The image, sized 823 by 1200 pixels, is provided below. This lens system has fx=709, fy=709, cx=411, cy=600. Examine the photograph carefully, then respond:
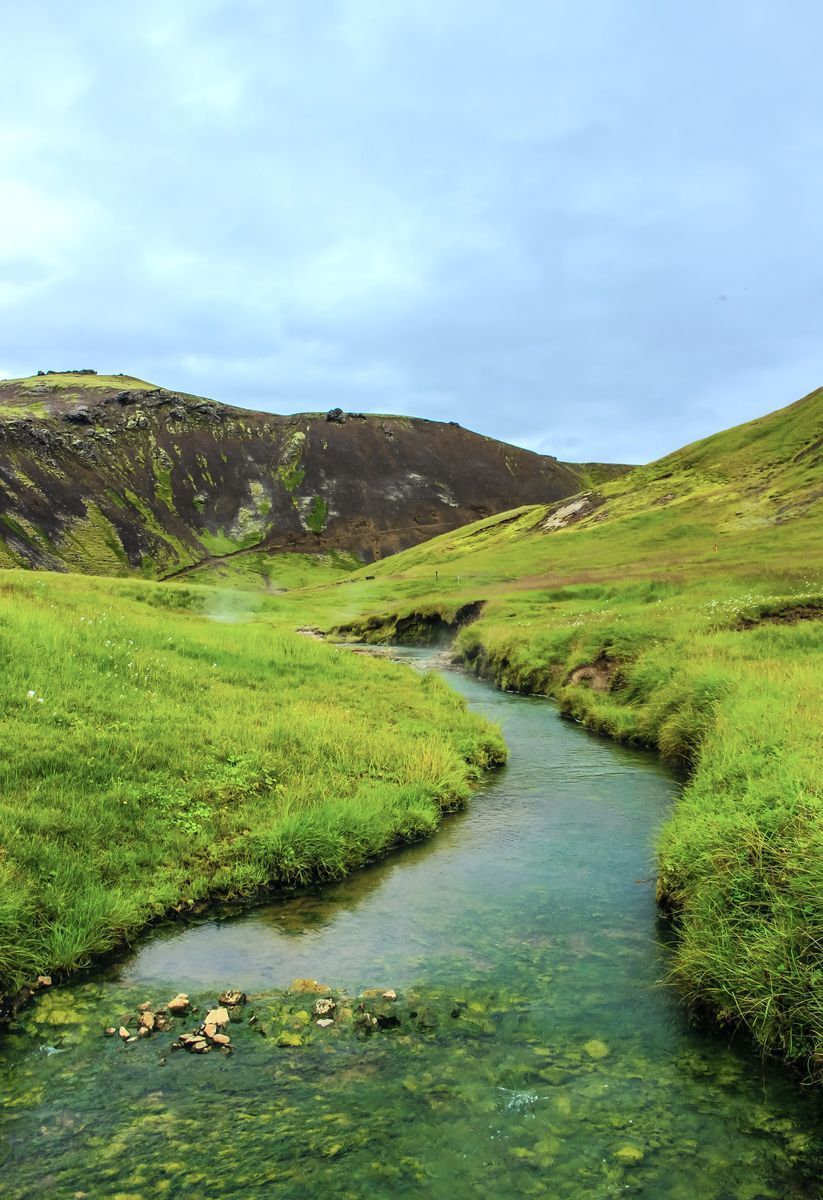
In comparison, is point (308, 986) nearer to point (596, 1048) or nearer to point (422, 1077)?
point (422, 1077)

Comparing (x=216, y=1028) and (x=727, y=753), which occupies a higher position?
(x=727, y=753)

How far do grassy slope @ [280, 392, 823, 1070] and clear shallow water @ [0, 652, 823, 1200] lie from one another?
101 centimetres

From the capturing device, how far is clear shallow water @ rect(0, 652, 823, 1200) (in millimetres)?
6688

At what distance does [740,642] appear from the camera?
2995cm

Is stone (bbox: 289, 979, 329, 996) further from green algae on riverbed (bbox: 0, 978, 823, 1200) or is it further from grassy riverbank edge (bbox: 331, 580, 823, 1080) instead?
grassy riverbank edge (bbox: 331, 580, 823, 1080)

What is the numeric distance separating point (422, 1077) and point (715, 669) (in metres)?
20.0

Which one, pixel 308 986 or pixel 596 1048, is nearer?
pixel 596 1048

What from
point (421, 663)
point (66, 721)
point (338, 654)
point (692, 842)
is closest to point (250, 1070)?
point (692, 842)

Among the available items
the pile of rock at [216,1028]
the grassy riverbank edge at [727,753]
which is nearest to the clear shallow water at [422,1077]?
the pile of rock at [216,1028]

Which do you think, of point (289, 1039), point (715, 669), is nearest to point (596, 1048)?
point (289, 1039)

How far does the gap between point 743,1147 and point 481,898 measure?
6.17 metres

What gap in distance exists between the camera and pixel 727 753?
1605cm

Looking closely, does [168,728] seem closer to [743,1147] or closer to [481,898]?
[481,898]

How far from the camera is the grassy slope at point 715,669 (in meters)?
9.25
